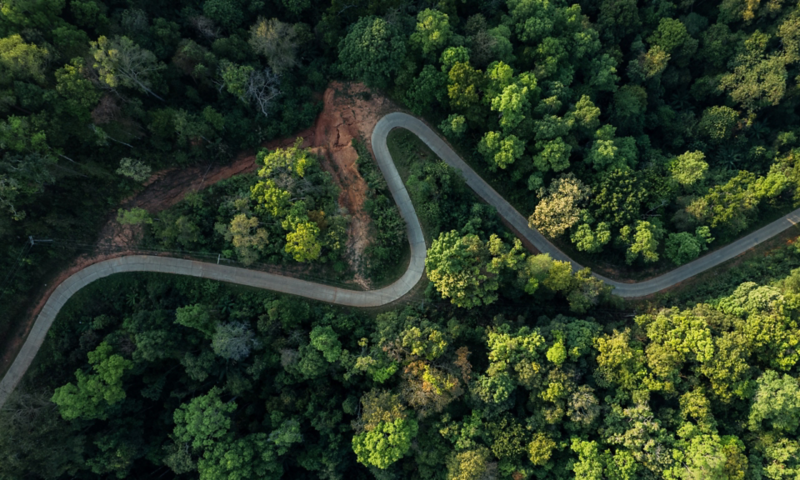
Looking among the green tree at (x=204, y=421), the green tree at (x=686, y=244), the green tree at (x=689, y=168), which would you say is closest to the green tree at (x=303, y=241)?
the green tree at (x=204, y=421)

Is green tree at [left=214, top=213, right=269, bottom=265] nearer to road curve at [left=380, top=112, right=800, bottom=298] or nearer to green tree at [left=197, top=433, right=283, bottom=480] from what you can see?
green tree at [left=197, top=433, right=283, bottom=480]

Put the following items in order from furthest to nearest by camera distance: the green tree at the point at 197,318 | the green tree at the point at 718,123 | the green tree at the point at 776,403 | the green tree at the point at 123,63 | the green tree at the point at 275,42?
the green tree at the point at 718,123, the green tree at the point at 275,42, the green tree at the point at 197,318, the green tree at the point at 776,403, the green tree at the point at 123,63

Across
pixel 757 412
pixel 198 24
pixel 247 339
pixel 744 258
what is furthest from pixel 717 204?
pixel 198 24

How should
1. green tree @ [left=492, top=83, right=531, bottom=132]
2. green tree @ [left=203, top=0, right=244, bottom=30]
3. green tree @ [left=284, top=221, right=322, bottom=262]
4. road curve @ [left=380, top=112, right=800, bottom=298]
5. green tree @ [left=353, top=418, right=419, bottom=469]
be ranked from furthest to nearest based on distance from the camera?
road curve @ [left=380, top=112, right=800, bottom=298], green tree @ [left=203, top=0, right=244, bottom=30], green tree @ [left=492, top=83, right=531, bottom=132], green tree @ [left=284, top=221, right=322, bottom=262], green tree @ [left=353, top=418, right=419, bottom=469]

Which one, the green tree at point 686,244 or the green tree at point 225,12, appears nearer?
the green tree at point 225,12

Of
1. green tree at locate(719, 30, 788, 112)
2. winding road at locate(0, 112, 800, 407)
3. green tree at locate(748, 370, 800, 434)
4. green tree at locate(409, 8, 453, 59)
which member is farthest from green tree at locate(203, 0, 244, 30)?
green tree at locate(748, 370, 800, 434)

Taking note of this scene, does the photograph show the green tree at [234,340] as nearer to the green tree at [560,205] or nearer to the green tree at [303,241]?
the green tree at [303,241]

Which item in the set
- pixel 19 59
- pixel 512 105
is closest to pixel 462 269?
pixel 512 105

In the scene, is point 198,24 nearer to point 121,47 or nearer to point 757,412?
point 121,47
